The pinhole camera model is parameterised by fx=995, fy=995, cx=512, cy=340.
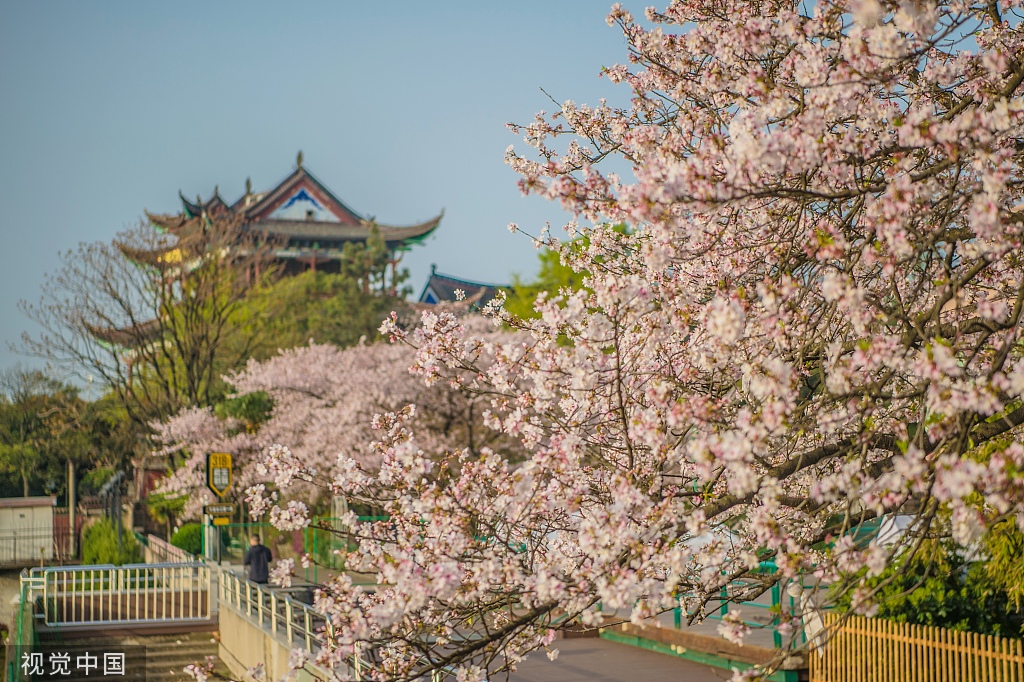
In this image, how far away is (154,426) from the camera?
2986 centimetres

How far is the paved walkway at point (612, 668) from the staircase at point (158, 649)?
6.40 m

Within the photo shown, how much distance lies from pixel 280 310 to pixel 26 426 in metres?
17.8

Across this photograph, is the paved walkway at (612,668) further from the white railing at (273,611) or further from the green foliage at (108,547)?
the green foliage at (108,547)

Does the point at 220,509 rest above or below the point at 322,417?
below

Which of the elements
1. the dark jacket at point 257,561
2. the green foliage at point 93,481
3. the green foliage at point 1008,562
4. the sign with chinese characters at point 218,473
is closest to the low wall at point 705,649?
the green foliage at point 1008,562

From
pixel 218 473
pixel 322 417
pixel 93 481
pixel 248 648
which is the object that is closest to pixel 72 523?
pixel 322 417

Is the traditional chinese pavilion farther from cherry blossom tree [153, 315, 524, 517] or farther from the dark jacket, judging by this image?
the dark jacket

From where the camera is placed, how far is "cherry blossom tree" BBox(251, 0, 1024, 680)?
13.6ft

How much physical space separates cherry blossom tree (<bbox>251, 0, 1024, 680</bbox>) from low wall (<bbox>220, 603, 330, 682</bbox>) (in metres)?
7.89

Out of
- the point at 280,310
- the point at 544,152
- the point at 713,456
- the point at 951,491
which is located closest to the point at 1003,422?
the point at 951,491

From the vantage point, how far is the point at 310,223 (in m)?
57.5

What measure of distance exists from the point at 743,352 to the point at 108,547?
79.7 ft

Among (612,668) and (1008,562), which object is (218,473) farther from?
(1008,562)

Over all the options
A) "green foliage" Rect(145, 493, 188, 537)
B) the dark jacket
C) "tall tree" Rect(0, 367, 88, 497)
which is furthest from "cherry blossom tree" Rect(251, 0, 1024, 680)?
"tall tree" Rect(0, 367, 88, 497)
